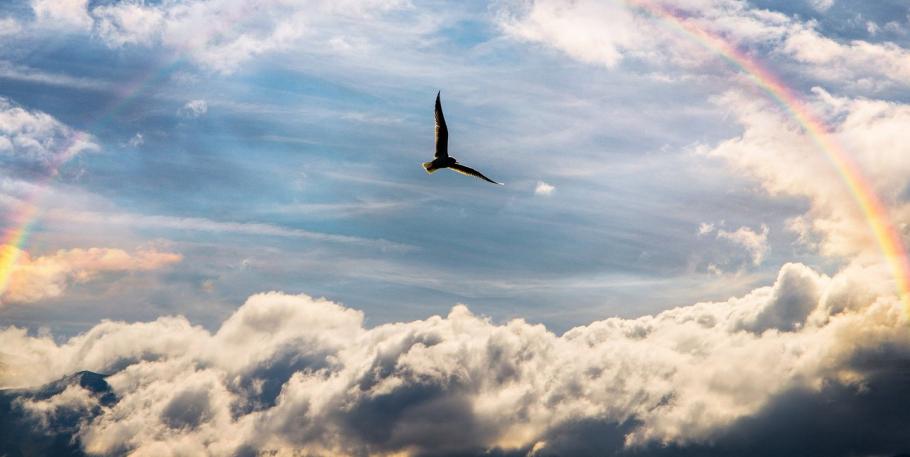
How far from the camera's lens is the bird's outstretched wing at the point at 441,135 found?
49.0 m

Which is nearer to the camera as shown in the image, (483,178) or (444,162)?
(483,178)

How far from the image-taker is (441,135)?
50.9 m

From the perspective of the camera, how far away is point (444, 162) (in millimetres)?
52781

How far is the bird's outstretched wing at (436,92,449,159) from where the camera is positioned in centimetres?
4900

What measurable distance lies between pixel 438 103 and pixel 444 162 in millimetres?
6398

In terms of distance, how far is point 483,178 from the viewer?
4734 centimetres

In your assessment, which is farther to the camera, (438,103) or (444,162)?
A: (444,162)

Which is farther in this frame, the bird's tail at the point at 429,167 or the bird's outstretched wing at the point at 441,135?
the bird's tail at the point at 429,167

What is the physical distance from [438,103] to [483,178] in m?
5.28

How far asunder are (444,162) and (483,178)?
20.1 feet

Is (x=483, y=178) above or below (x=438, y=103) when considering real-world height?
below

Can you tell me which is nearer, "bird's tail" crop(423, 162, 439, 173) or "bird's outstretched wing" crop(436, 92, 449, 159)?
"bird's outstretched wing" crop(436, 92, 449, 159)
